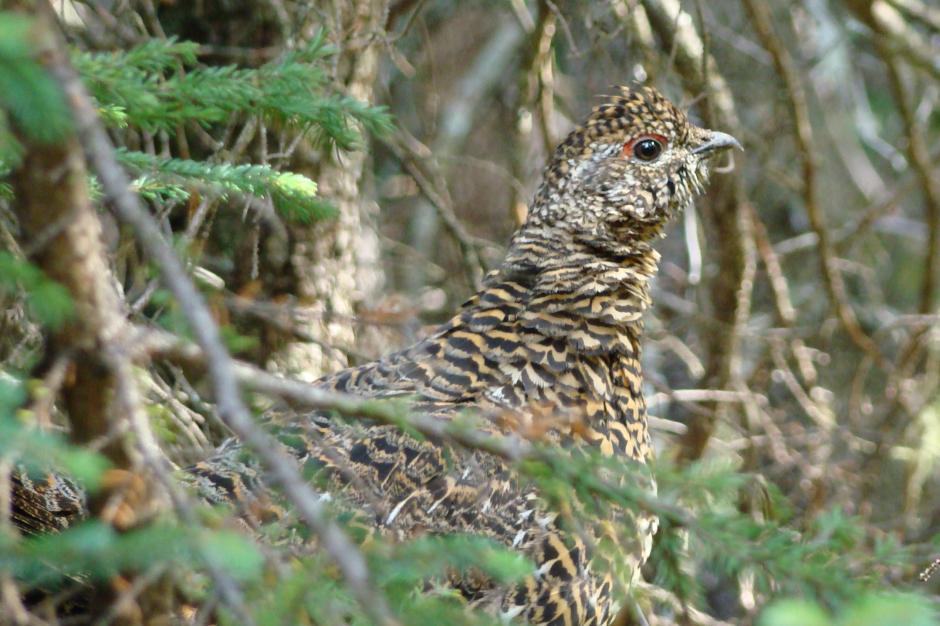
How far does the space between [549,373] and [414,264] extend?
97.5 inches

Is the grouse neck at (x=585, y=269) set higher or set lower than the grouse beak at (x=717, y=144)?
lower

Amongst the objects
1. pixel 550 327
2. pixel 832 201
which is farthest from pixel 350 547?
pixel 832 201

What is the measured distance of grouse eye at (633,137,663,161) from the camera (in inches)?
160

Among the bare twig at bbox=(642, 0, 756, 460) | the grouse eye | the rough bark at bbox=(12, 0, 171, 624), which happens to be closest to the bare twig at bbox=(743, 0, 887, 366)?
the bare twig at bbox=(642, 0, 756, 460)

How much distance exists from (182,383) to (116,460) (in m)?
2.14

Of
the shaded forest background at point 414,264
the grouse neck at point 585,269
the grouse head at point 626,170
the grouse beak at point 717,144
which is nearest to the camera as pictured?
the shaded forest background at point 414,264

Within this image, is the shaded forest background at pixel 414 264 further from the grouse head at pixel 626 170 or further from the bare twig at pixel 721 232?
the grouse head at pixel 626 170

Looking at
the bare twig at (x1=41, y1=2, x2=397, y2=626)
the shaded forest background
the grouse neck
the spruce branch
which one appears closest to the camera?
the bare twig at (x1=41, y1=2, x2=397, y2=626)

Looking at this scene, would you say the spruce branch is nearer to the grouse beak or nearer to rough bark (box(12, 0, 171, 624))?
rough bark (box(12, 0, 171, 624))

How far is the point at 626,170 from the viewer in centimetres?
405

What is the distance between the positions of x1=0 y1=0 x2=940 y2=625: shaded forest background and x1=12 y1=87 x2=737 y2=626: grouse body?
268mm

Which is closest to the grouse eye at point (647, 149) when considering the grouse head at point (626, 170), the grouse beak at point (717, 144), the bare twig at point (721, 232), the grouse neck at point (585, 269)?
the grouse head at point (626, 170)

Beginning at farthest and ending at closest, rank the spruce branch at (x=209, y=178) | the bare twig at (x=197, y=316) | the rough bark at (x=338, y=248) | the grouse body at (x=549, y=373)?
the rough bark at (x=338, y=248)
the grouse body at (x=549, y=373)
the spruce branch at (x=209, y=178)
the bare twig at (x=197, y=316)

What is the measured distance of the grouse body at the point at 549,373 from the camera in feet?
10.1
